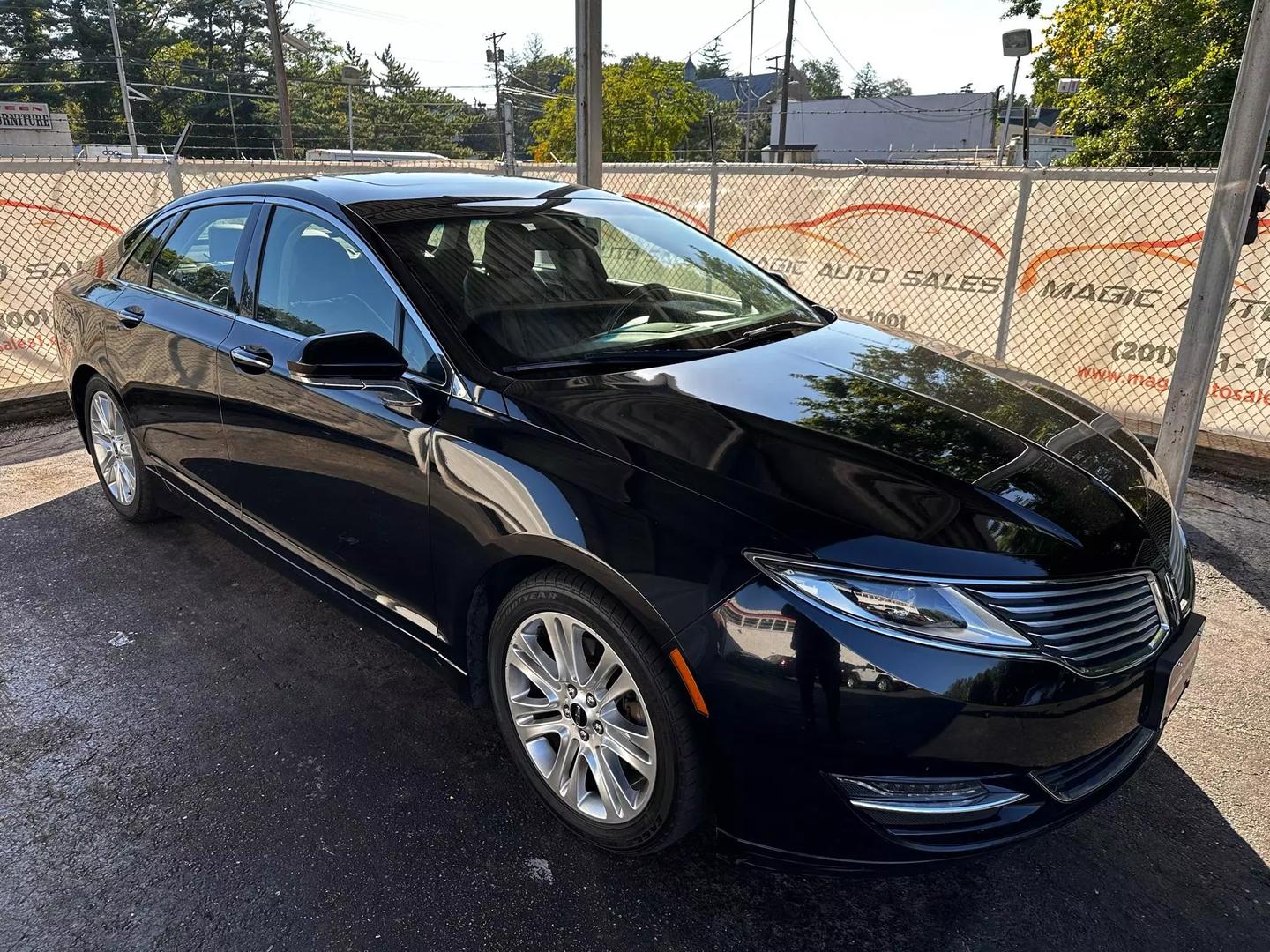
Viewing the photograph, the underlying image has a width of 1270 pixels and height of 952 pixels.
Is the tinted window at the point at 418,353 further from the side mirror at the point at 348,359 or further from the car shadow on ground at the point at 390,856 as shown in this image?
the car shadow on ground at the point at 390,856

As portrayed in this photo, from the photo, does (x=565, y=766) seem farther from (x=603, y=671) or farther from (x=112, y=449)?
(x=112, y=449)

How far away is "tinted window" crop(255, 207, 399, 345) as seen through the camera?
2703 mm

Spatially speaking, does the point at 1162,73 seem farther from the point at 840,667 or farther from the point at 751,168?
the point at 840,667

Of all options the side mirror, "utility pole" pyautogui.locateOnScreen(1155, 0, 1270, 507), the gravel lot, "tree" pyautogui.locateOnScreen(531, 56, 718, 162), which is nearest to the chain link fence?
"utility pole" pyautogui.locateOnScreen(1155, 0, 1270, 507)

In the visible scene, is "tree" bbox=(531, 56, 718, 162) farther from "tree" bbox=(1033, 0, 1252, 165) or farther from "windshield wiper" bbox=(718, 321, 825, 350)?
"windshield wiper" bbox=(718, 321, 825, 350)

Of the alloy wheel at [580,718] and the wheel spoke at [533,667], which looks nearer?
the alloy wheel at [580,718]

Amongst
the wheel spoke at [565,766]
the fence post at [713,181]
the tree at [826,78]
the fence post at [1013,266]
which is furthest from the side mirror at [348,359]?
the tree at [826,78]

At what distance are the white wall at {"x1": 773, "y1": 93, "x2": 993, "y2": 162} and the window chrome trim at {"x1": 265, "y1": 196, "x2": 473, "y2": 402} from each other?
6414 cm

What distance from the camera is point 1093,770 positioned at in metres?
1.98

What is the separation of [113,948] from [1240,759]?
3.24m

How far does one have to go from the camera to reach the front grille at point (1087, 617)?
6.02ft

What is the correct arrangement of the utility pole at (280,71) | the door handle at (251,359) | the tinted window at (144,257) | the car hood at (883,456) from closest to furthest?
the car hood at (883,456), the door handle at (251,359), the tinted window at (144,257), the utility pole at (280,71)

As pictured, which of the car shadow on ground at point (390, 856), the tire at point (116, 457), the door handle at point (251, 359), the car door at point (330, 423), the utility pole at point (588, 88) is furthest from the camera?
the utility pole at point (588, 88)

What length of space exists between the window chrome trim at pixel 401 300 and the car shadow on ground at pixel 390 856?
117cm
